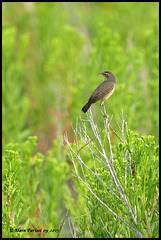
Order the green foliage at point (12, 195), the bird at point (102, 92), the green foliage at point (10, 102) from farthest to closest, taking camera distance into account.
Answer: the green foliage at point (10, 102)
the green foliage at point (12, 195)
the bird at point (102, 92)

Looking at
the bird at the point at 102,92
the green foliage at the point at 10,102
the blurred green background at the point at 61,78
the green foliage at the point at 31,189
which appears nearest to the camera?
the bird at the point at 102,92

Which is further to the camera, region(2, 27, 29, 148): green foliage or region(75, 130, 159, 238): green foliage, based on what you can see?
region(2, 27, 29, 148): green foliage

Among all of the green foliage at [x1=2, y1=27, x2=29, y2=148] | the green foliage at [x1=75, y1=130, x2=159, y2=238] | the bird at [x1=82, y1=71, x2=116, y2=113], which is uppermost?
the green foliage at [x1=2, y1=27, x2=29, y2=148]

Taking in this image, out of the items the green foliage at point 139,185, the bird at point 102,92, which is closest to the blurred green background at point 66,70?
the bird at point 102,92

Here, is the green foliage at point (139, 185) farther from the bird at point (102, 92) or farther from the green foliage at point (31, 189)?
the green foliage at point (31, 189)

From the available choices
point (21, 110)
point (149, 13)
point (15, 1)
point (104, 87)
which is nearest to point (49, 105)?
point (21, 110)

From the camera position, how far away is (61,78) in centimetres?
1964

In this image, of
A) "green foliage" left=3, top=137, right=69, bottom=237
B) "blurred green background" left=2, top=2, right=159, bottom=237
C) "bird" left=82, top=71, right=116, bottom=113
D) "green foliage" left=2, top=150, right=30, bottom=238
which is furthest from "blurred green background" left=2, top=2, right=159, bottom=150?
"green foliage" left=2, top=150, right=30, bottom=238

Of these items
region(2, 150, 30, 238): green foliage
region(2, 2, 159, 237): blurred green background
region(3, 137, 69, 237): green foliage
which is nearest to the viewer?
region(2, 150, 30, 238): green foliage

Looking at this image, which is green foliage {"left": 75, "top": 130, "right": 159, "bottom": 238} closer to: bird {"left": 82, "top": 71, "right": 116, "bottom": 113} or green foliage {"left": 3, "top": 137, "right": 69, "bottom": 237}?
bird {"left": 82, "top": 71, "right": 116, "bottom": 113}

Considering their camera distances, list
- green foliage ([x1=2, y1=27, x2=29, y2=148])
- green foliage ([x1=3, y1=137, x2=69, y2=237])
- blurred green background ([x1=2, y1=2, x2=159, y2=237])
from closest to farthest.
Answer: green foliage ([x1=3, y1=137, x2=69, y2=237]), blurred green background ([x1=2, y1=2, x2=159, y2=237]), green foliage ([x1=2, y1=27, x2=29, y2=148])

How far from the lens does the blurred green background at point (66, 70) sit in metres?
15.2

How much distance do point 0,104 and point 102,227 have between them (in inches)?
381

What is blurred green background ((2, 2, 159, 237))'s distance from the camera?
1350 centimetres
